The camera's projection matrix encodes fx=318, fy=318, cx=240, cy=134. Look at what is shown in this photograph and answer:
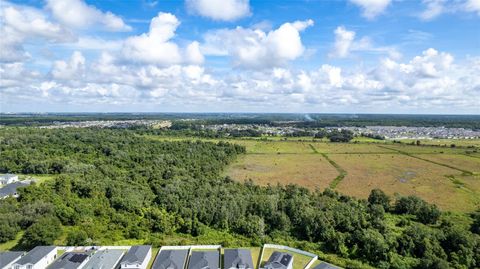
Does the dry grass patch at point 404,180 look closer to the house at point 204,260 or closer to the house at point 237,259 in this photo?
the house at point 237,259

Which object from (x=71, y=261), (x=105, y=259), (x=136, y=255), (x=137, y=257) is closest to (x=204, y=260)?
(x=137, y=257)

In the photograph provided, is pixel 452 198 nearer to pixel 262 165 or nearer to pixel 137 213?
pixel 262 165

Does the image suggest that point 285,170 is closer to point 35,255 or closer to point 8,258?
point 35,255

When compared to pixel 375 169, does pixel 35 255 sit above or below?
above

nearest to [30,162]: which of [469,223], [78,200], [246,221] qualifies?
[78,200]

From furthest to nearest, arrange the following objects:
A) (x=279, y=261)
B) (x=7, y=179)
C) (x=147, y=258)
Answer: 1. (x=7, y=179)
2. (x=147, y=258)
3. (x=279, y=261)

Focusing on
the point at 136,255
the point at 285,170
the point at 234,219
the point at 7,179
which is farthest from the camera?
the point at 285,170
